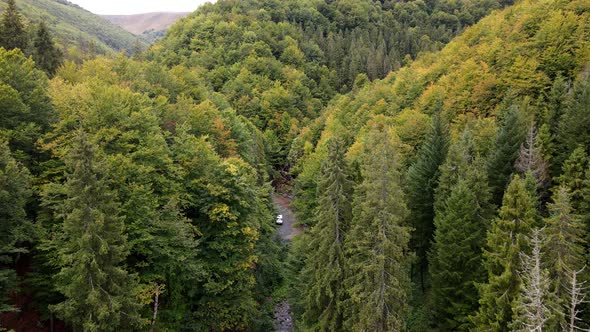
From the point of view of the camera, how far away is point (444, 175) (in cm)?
3125

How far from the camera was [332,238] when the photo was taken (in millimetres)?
23500

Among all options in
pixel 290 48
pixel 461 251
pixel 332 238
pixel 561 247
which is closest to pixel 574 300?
pixel 561 247

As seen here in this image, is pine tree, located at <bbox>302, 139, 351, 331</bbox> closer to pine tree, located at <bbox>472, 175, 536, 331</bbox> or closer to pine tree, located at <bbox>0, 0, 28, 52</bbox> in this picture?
pine tree, located at <bbox>472, 175, 536, 331</bbox>

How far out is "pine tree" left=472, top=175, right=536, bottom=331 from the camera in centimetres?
1939

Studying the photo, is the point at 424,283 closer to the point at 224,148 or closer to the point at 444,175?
the point at 444,175

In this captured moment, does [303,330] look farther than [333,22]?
No

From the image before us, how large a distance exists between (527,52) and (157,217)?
46596mm

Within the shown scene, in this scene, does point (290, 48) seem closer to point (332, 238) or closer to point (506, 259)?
point (332, 238)

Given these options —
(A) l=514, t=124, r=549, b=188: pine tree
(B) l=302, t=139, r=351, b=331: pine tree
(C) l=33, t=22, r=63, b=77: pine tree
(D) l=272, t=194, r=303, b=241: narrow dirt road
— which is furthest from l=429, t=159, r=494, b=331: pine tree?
(C) l=33, t=22, r=63, b=77: pine tree

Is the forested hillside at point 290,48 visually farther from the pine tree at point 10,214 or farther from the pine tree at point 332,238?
the pine tree at point 10,214

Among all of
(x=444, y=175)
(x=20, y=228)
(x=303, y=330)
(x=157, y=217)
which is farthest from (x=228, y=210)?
(x=444, y=175)

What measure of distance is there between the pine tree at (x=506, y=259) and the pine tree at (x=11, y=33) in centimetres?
4910

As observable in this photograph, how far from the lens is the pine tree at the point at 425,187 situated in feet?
116

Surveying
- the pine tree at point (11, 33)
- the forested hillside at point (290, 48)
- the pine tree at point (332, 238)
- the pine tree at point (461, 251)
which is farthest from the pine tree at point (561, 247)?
the forested hillside at point (290, 48)
